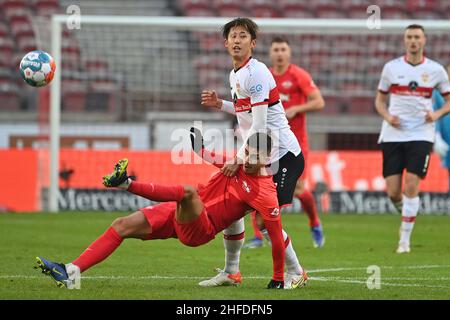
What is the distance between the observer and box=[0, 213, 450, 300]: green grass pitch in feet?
23.7

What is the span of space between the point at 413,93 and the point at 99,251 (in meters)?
6.04

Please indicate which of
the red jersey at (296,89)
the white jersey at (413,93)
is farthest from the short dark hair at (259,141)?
the white jersey at (413,93)

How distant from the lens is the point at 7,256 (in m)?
10.2

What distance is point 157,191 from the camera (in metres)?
7.06

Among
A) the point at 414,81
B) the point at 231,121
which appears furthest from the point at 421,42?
the point at 231,121

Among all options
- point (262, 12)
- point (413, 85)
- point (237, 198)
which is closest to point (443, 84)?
point (413, 85)

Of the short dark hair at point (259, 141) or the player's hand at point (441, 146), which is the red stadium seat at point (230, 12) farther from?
the short dark hair at point (259, 141)

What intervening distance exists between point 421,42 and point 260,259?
3.54 m

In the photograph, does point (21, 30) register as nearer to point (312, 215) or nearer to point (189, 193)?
point (312, 215)

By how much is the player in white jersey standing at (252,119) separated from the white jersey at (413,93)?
12.3 ft

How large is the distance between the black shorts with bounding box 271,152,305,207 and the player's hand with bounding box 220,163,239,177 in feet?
2.72

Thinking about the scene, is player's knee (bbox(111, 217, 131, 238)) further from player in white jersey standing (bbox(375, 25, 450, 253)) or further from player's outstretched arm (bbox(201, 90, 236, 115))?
player in white jersey standing (bbox(375, 25, 450, 253))
